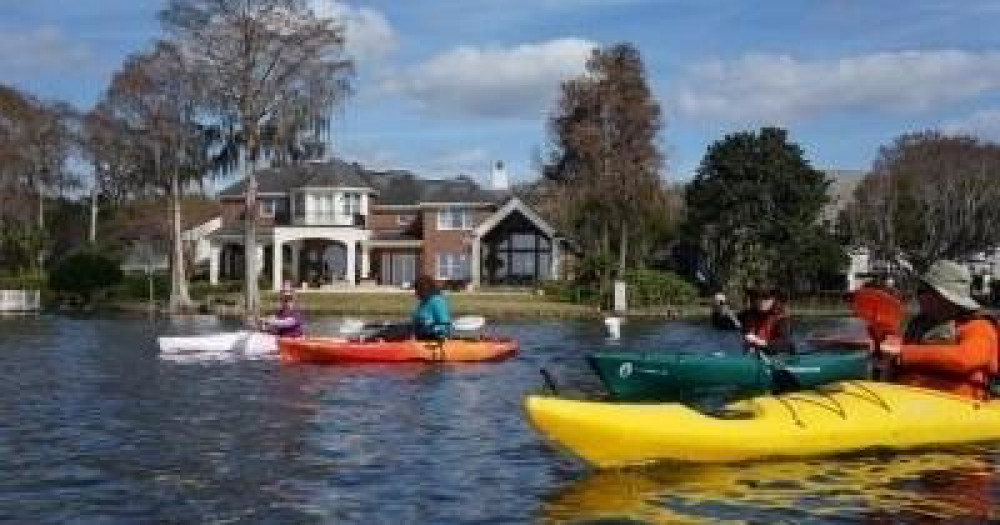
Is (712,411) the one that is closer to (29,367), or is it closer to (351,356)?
(351,356)

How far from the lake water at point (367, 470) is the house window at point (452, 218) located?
2128 inches

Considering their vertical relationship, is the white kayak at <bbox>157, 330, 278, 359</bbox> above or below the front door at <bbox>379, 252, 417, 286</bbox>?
below

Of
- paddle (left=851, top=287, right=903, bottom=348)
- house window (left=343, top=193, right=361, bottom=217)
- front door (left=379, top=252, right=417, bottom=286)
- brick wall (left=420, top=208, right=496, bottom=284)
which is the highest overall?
house window (left=343, top=193, right=361, bottom=217)

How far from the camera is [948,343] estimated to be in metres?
14.4

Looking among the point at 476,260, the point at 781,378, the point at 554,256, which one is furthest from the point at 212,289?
the point at 781,378

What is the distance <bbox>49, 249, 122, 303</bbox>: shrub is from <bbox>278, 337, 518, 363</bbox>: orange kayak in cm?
3919

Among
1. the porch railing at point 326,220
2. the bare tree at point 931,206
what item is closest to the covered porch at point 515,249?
the porch railing at point 326,220

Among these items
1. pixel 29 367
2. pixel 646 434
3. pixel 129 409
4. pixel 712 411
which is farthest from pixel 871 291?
pixel 29 367

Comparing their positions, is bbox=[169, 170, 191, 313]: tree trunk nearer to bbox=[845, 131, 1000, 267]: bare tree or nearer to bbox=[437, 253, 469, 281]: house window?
bbox=[437, 253, 469, 281]: house window

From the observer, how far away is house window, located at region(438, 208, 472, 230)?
77.9 m

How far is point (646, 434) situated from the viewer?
42.6ft

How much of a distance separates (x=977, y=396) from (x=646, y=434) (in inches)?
160

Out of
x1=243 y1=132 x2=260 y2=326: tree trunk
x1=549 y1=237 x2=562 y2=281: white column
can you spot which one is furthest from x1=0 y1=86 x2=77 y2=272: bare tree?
x1=549 y1=237 x2=562 y2=281: white column

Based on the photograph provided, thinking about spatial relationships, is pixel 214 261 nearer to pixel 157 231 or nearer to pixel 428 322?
pixel 157 231
